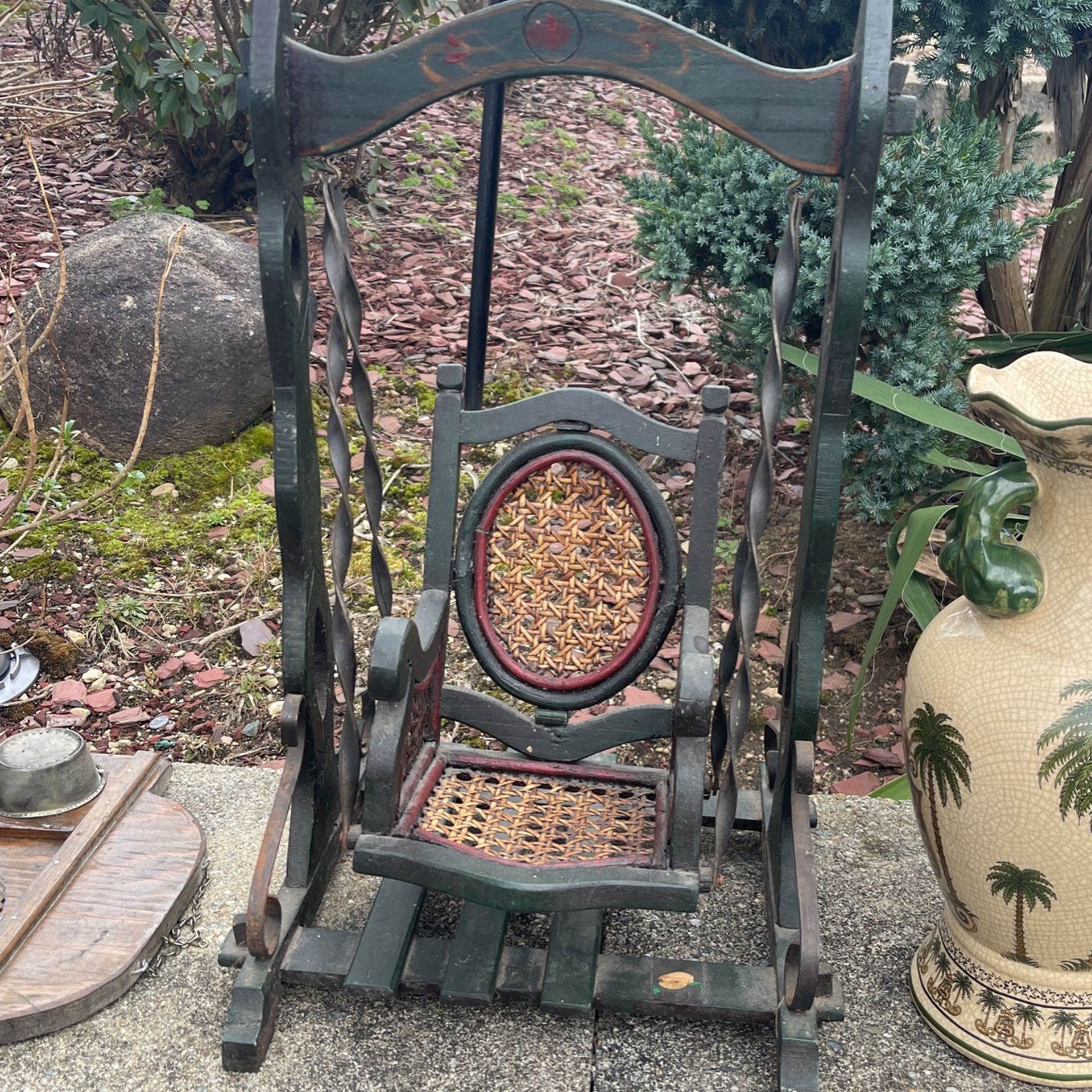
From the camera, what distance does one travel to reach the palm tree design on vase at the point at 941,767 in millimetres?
1845

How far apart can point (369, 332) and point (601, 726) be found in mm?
2806

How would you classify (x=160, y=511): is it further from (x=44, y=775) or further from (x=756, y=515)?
Result: (x=756, y=515)

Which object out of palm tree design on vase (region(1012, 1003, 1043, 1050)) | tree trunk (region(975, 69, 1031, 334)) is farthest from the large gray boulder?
palm tree design on vase (region(1012, 1003, 1043, 1050))

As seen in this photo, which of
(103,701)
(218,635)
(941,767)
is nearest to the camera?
(941,767)

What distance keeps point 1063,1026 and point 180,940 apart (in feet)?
5.33

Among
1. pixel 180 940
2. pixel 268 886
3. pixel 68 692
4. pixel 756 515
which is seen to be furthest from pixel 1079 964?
pixel 68 692

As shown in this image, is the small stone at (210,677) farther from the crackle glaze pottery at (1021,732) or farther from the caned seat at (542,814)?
the crackle glaze pottery at (1021,732)

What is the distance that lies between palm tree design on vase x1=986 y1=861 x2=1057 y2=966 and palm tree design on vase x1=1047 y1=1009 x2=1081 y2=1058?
18 centimetres

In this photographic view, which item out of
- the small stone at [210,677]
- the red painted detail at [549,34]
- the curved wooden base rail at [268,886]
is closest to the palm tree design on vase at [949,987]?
the curved wooden base rail at [268,886]

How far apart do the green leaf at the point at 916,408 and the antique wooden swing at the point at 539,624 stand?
2.37 ft

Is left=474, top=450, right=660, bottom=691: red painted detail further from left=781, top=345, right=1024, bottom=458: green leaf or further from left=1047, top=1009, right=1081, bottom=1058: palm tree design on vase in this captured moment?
left=1047, top=1009, right=1081, bottom=1058: palm tree design on vase

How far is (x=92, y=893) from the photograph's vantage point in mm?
2209

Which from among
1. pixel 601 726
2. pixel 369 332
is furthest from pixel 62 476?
pixel 601 726

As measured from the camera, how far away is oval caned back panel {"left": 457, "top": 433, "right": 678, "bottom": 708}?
7.57 ft
